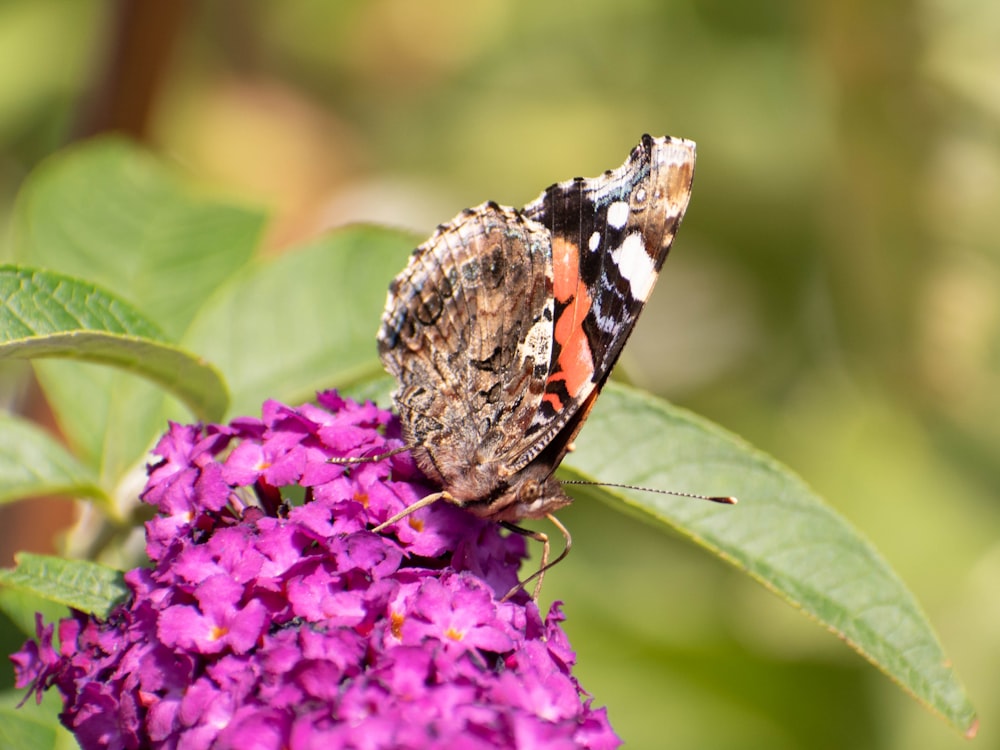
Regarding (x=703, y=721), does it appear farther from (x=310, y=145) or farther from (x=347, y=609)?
(x=310, y=145)

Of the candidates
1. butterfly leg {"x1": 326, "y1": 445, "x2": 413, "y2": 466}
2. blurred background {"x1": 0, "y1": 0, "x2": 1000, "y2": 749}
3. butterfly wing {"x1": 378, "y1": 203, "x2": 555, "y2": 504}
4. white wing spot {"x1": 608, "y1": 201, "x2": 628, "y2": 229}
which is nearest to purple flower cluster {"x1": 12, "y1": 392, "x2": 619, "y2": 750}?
butterfly leg {"x1": 326, "y1": 445, "x2": 413, "y2": 466}

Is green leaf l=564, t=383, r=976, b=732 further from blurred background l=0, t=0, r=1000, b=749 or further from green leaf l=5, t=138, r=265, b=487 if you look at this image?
green leaf l=5, t=138, r=265, b=487

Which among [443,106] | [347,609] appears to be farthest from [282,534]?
[443,106]

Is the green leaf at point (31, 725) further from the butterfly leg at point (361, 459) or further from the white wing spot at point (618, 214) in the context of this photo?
the white wing spot at point (618, 214)

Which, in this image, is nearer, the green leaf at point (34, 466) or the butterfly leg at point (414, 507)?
the butterfly leg at point (414, 507)

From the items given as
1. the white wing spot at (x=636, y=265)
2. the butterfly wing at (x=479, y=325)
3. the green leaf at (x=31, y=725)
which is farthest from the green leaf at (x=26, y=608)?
the white wing spot at (x=636, y=265)
